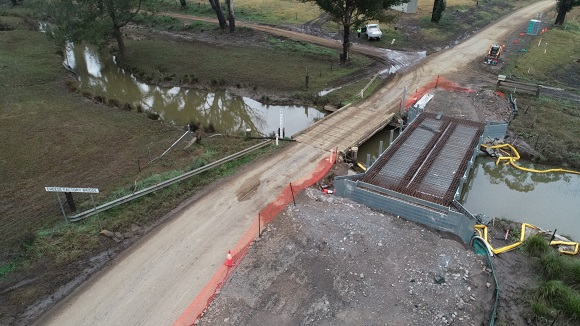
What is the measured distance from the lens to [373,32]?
3925 centimetres

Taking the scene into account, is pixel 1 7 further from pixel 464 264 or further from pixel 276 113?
pixel 464 264

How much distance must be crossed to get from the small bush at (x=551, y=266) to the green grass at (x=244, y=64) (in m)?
19.2

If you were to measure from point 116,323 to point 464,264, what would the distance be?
36.2 ft

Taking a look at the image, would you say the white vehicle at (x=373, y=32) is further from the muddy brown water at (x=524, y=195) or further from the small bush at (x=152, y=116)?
the small bush at (x=152, y=116)

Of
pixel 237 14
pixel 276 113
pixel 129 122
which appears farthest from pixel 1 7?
pixel 276 113

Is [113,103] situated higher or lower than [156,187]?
lower

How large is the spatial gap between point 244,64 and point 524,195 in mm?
23287

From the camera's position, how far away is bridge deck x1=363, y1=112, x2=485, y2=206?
17125 mm

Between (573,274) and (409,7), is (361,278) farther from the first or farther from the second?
(409,7)

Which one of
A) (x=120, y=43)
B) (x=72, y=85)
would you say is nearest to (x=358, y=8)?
(x=120, y=43)

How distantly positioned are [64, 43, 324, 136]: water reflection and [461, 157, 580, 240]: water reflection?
35.1 ft

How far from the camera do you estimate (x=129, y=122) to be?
2467 centimetres

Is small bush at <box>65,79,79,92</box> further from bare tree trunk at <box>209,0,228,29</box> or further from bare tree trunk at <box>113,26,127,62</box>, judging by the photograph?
bare tree trunk at <box>209,0,228,29</box>

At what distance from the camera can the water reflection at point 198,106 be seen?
86.0ft
